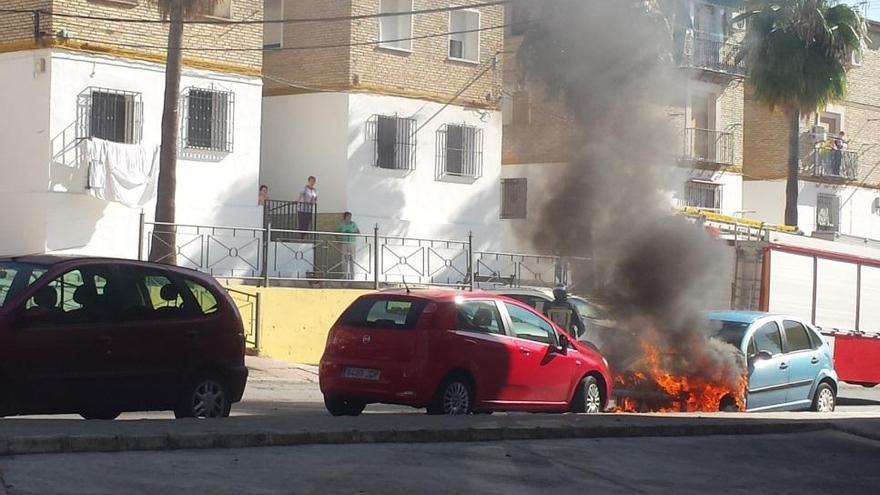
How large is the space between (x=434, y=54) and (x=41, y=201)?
10.5 metres

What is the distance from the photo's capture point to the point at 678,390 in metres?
18.8

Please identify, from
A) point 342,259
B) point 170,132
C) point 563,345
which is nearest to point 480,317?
point 563,345

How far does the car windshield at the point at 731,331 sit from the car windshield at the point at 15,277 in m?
9.65

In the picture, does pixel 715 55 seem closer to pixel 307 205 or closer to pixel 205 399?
pixel 307 205

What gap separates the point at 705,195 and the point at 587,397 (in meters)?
27.7

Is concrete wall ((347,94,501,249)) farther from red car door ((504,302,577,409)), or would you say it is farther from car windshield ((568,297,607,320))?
red car door ((504,302,577,409))

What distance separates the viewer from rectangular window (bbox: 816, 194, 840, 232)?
4850 cm

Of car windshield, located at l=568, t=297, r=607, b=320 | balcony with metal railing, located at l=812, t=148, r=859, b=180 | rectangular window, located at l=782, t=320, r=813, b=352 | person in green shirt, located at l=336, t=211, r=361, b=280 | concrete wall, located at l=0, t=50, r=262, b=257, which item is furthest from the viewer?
balcony with metal railing, located at l=812, t=148, r=859, b=180

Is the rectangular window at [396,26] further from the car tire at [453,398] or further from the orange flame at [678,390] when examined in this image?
the car tire at [453,398]

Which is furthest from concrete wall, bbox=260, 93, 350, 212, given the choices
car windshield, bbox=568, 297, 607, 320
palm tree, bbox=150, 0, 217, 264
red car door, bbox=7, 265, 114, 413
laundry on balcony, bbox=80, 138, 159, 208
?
red car door, bbox=7, 265, 114, 413

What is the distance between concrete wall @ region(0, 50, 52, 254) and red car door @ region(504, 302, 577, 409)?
13.1m

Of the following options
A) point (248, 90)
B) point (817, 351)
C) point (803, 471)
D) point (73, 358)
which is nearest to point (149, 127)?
point (248, 90)

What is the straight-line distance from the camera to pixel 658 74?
20703 millimetres

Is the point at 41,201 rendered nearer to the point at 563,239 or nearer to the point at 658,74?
the point at 563,239
